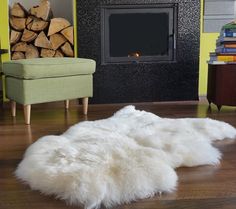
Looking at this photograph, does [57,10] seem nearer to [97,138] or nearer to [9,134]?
[9,134]

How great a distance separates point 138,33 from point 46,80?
1.16 metres

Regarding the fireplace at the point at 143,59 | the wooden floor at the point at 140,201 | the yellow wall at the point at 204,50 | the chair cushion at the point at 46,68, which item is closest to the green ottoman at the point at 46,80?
the chair cushion at the point at 46,68

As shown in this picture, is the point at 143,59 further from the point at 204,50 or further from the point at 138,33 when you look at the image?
the point at 204,50

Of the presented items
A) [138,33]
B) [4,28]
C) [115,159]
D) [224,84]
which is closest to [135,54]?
[138,33]

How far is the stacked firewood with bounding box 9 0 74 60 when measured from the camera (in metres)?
3.20

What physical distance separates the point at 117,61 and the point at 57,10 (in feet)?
2.55

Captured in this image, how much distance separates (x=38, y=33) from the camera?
10.7 feet

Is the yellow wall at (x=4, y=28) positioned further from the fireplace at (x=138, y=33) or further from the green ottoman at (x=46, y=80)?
the fireplace at (x=138, y=33)

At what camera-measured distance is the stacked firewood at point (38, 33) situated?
10.5 feet

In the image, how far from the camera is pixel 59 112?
113 inches

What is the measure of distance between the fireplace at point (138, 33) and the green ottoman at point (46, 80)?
0.53 metres

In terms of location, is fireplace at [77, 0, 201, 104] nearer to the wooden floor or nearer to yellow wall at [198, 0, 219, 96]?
yellow wall at [198, 0, 219, 96]

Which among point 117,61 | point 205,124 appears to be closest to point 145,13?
point 117,61

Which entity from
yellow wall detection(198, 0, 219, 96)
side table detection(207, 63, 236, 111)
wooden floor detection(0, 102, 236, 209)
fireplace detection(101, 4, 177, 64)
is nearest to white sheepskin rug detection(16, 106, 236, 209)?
wooden floor detection(0, 102, 236, 209)
